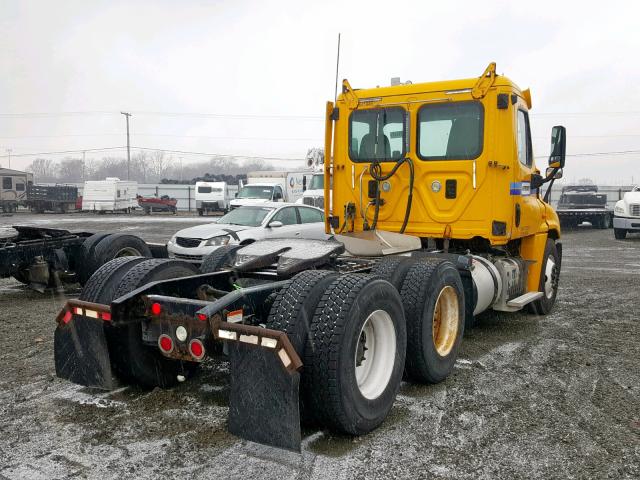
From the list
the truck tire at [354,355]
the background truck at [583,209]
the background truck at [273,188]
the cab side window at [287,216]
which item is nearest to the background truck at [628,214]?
the background truck at [583,209]

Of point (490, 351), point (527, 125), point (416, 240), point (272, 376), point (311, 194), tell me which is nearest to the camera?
point (272, 376)

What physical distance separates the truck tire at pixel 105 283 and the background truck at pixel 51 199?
133 ft

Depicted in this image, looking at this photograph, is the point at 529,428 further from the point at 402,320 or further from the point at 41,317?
the point at 41,317

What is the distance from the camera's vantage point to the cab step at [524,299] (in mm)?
6740

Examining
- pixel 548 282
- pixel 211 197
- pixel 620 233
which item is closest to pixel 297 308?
pixel 548 282

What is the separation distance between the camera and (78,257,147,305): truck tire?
446 centimetres

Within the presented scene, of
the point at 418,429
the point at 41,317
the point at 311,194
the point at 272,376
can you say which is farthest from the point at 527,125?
the point at 311,194

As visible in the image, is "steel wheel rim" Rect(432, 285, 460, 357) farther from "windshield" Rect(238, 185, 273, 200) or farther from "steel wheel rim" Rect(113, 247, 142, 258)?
"windshield" Rect(238, 185, 273, 200)

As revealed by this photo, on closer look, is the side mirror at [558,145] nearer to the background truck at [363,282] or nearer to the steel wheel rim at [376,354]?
the background truck at [363,282]

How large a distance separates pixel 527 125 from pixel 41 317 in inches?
262

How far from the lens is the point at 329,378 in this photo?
352 cm

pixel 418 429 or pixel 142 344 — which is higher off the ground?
pixel 142 344

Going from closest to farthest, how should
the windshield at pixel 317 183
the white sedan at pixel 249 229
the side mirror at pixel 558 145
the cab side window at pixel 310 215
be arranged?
the side mirror at pixel 558 145 → the white sedan at pixel 249 229 → the cab side window at pixel 310 215 → the windshield at pixel 317 183

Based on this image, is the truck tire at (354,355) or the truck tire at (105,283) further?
the truck tire at (105,283)
